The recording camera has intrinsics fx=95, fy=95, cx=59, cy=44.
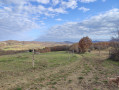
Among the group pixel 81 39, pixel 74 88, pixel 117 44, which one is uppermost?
pixel 81 39

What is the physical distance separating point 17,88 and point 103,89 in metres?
6.06

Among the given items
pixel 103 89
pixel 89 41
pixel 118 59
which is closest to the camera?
pixel 103 89

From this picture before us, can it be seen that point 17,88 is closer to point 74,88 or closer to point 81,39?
point 74,88

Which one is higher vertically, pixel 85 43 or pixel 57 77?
pixel 85 43

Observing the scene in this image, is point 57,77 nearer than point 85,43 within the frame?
Yes

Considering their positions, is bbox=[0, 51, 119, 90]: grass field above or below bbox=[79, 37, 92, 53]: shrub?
below

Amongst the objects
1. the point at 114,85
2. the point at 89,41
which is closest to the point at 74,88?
the point at 114,85

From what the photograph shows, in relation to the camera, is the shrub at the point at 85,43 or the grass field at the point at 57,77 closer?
the grass field at the point at 57,77

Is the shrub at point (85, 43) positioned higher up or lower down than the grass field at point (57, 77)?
higher up

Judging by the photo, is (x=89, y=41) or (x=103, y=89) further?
(x=89, y=41)

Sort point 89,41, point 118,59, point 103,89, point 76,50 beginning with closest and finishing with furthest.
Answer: point 103,89, point 118,59, point 89,41, point 76,50

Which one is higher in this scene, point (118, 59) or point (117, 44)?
point (117, 44)

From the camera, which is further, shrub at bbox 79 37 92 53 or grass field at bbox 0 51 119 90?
shrub at bbox 79 37 92 53

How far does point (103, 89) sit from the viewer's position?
652cm
